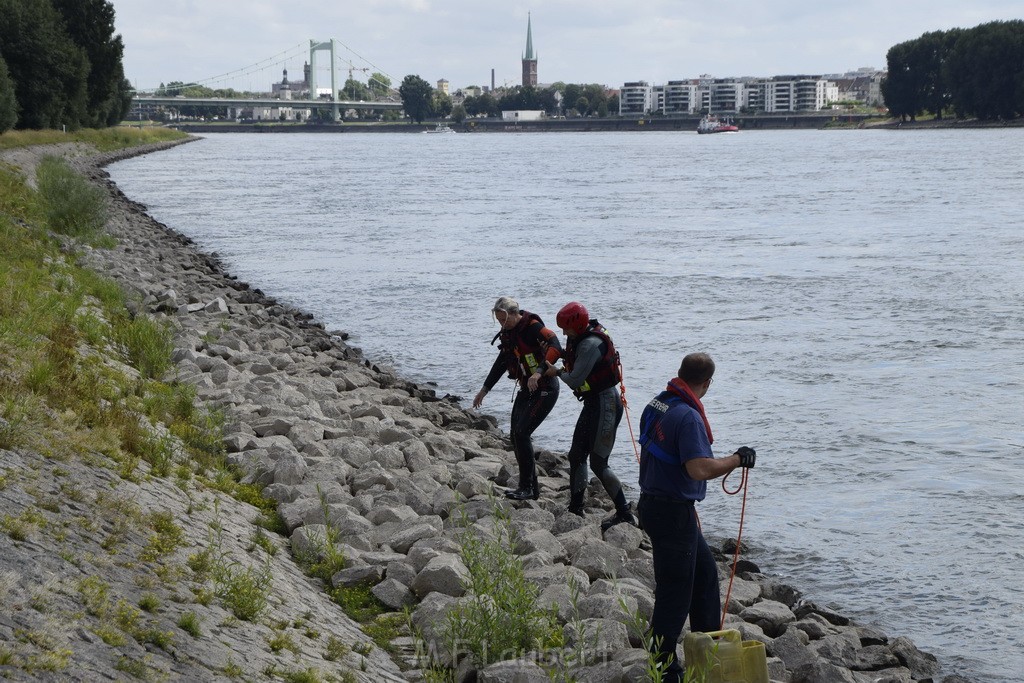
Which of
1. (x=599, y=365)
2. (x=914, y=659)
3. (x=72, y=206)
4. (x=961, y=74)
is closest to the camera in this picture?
(x=914, y=659)

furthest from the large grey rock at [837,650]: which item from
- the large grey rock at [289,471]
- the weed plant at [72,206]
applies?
the weed plant at [72,206]

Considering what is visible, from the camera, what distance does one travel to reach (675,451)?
6.32 meters

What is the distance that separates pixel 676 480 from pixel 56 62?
63.0 metres

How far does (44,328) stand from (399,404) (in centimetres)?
536

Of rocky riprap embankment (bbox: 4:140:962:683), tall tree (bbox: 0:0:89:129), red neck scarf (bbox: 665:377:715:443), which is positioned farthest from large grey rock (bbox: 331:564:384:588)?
tall tree (bbox: 0:0:89:129)

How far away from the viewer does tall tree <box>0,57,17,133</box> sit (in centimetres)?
4956

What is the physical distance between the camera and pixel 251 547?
314 inches

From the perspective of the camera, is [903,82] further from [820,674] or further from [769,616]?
[820,674]

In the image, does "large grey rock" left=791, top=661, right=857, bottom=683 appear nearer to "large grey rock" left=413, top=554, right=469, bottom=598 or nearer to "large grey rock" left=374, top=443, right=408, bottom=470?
"large grey rock" left=413, top=554, right=469, bottom=598

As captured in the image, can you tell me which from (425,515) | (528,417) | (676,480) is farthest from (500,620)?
(528,417)

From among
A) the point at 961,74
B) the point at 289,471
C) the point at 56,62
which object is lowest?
the point at 289,471

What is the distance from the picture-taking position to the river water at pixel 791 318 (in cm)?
1105

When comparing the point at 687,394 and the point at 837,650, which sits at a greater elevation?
the point at 687,394

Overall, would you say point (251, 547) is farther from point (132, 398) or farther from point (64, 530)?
point (132, 398)
